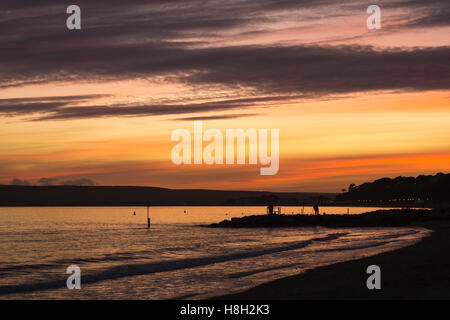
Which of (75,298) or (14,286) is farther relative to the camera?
(14,286)

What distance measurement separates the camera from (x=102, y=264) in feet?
125

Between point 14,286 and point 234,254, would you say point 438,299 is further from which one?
point 234,254

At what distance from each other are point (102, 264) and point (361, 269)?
19624 millimetres

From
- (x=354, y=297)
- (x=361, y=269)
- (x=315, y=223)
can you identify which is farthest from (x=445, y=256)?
(x=315, y=223)

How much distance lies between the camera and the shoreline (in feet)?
63.0

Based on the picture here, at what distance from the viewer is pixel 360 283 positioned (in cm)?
2188

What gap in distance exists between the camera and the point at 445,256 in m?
30.1

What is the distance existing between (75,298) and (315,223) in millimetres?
80344

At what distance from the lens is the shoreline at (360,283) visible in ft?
63.0

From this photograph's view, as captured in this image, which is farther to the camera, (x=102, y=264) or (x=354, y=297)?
(x=102, y=264)
